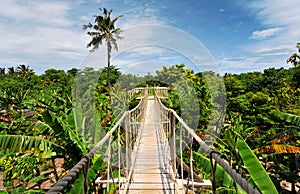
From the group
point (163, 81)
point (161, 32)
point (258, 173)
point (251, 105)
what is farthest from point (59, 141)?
point (163, 81)

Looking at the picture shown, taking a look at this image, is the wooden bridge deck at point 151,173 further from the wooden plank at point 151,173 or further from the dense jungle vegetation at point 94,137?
the dense jungle vegetation at point 94,137

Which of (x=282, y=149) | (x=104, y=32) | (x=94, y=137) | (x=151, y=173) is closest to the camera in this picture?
(x=151, y=173)

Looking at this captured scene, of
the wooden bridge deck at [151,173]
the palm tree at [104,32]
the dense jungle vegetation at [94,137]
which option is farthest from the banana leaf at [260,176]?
the palm tree at [104,32]

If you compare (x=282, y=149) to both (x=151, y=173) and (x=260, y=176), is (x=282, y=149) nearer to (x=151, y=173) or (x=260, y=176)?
(x=260, y=176)

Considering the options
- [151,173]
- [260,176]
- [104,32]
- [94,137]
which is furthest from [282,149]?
[104,32]

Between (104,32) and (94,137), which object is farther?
(104,32)

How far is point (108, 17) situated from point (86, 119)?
16760 mm

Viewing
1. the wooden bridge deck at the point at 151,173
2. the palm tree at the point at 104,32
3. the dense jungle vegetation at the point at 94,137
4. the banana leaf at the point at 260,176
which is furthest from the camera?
the palm tree at the point at 104,32

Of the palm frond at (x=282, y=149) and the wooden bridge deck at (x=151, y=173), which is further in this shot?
the palm frond at (x=282, y=149)

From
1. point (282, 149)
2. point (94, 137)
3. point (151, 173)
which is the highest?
point (94, 137)

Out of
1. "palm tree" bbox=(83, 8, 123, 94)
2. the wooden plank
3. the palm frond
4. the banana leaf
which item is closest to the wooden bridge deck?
the wooden plank

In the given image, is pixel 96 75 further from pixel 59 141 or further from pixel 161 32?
pixel 59 141

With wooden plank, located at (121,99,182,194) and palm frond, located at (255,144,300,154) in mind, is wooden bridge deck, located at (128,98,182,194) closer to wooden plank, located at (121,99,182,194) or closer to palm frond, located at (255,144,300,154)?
wooden plank, located at (121,99,182,194)

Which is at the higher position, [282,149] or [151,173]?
[282,149]
